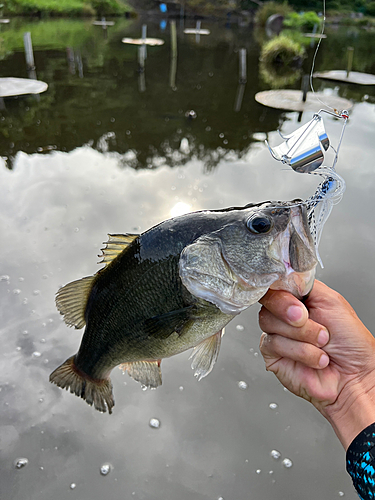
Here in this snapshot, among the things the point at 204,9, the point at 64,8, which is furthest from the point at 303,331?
the point at 204,9

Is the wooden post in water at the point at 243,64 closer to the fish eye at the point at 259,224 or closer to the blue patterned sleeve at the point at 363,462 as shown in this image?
the fish eye at the point at 259,224

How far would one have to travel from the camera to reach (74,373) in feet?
6.07

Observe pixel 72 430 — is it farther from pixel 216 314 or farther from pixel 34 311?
pixel 216 314

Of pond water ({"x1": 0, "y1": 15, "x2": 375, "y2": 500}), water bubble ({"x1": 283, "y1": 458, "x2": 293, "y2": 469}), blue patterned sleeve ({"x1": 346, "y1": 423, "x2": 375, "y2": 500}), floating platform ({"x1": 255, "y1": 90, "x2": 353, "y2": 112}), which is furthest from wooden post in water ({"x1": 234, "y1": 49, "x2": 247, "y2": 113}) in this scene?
blue patterned sleeve ({"x1": 346, "y1": 423, "x2": 375, "y2": 500})

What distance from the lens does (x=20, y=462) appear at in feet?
8.45

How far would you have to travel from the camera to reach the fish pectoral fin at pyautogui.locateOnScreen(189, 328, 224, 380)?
5.30 feet

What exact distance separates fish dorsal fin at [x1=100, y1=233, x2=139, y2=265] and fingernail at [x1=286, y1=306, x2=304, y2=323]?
0.73 m

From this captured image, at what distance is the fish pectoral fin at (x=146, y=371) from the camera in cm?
179

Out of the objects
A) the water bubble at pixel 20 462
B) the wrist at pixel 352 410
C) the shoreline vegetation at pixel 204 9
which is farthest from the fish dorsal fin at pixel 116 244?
the shoreline vegetation at pixel 204 9

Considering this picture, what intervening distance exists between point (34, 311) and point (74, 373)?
7.16 ft

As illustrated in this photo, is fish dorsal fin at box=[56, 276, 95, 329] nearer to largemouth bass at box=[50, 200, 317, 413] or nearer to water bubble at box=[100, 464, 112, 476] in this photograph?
largemouth bass at box=[50, 200, 317, 413]

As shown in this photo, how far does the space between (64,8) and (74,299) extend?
38.8 meters

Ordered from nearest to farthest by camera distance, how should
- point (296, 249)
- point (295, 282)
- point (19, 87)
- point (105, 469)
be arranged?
point (296, 249) < point (295, 282) < point (105, 469) < point (19, 87)

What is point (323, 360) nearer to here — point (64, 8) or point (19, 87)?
point (19, 87)
